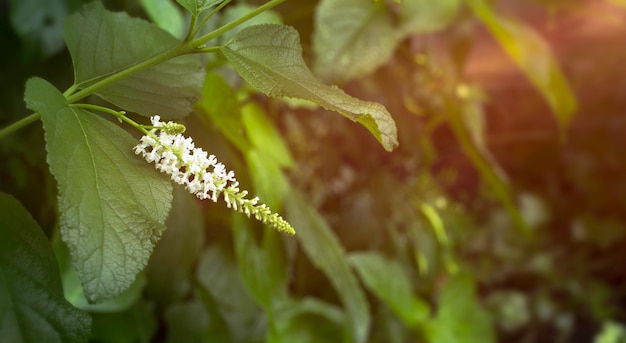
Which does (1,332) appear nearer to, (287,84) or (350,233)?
(287,84)

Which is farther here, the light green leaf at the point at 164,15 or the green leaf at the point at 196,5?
the light green leaf at the point at 164,15

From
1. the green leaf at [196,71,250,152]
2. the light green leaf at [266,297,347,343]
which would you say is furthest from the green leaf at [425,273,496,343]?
the green leaf at [196,71,250,152]

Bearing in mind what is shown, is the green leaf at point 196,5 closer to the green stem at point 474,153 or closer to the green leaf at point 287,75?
the green leaf at point 287,75

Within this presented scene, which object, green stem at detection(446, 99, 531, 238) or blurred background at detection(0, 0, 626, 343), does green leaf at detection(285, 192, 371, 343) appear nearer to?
blurred background at detection(0, 0, 626, 343)

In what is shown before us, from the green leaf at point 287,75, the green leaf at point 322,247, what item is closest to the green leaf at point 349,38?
the green leaf at point 322,247

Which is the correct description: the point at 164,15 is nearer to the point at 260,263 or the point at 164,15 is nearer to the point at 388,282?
the point at 260,263

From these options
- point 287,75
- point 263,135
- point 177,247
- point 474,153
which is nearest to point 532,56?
point 474,153

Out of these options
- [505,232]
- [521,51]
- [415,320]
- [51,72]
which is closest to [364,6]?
[521,51]
